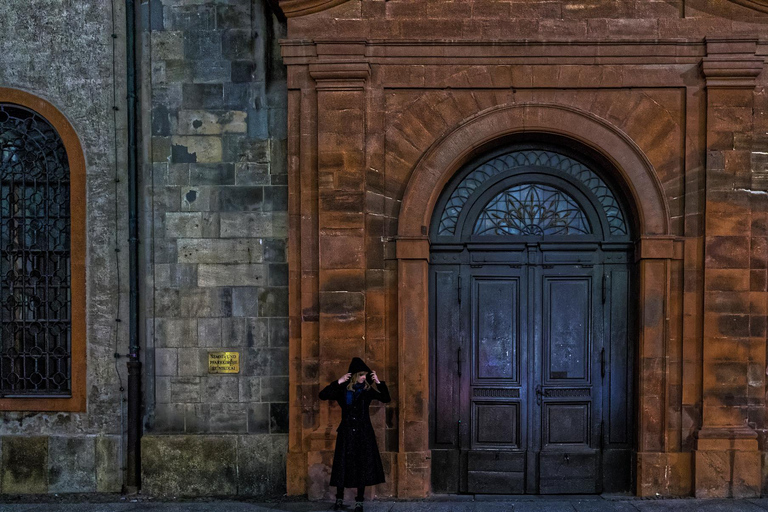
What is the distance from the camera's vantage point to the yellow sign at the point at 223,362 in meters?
8.35

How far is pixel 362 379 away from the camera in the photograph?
7.38m

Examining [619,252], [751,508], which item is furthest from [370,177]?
[751,508]

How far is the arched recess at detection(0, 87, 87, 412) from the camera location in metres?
8.48

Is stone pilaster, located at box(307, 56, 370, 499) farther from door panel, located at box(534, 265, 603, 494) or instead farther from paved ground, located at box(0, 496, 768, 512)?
door panel, located at box(534, 265, 603, 494)

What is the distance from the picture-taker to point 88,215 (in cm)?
855

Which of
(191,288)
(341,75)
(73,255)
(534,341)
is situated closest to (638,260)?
(534,341)

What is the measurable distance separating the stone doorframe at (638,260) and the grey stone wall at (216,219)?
1590 mm

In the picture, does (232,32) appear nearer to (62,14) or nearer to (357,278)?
(62,14)

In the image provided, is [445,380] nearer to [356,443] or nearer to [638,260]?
[356,443]

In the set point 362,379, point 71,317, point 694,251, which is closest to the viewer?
point 362,379

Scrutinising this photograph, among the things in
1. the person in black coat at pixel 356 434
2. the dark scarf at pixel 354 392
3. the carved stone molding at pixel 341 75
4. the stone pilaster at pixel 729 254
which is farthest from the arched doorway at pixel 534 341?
the carved stone molding at pixel 341 75

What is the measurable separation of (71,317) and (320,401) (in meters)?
3.49

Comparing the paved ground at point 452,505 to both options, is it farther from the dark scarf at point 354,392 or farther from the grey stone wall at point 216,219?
the dark scarf at point 354,392

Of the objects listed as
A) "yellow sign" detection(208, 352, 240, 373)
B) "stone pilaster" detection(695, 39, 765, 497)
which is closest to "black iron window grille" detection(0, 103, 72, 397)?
"yellow sign" detection(208, 352, 240, 373)
